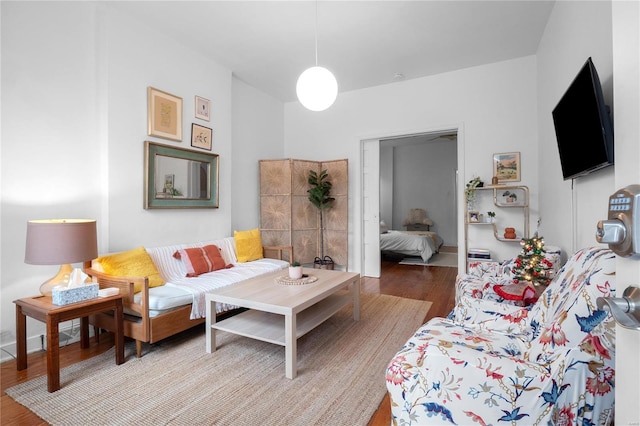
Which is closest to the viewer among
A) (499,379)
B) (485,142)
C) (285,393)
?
(499,379)

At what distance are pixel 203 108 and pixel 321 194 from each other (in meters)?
2.02

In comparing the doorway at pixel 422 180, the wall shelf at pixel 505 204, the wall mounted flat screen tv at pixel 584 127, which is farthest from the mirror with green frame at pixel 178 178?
the doorway at pixel 422 180

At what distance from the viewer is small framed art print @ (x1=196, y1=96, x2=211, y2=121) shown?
3688mm

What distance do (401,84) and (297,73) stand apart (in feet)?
5.13

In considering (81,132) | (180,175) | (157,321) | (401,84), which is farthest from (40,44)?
(401,84)

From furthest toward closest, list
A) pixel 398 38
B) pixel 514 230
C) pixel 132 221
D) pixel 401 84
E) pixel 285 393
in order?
pixel 401 84
pixel 514 230
pixel 398 38
pixel 132 221
pixel 285 393

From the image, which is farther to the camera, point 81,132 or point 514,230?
point 514,230

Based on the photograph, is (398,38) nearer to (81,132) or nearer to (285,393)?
(81,132)

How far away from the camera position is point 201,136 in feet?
12.2

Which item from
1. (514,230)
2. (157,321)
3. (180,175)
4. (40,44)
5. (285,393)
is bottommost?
(285,393)

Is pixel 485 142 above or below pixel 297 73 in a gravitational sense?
below

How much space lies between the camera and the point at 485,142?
4082 mm

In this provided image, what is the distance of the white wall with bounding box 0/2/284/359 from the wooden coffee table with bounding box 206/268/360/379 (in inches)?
53.2

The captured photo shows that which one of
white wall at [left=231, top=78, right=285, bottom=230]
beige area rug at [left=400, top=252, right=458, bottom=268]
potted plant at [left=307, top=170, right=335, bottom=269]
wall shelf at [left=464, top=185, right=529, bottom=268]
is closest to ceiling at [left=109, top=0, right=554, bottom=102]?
white wall at [left=231, top=78, right=285, bottom=230]
